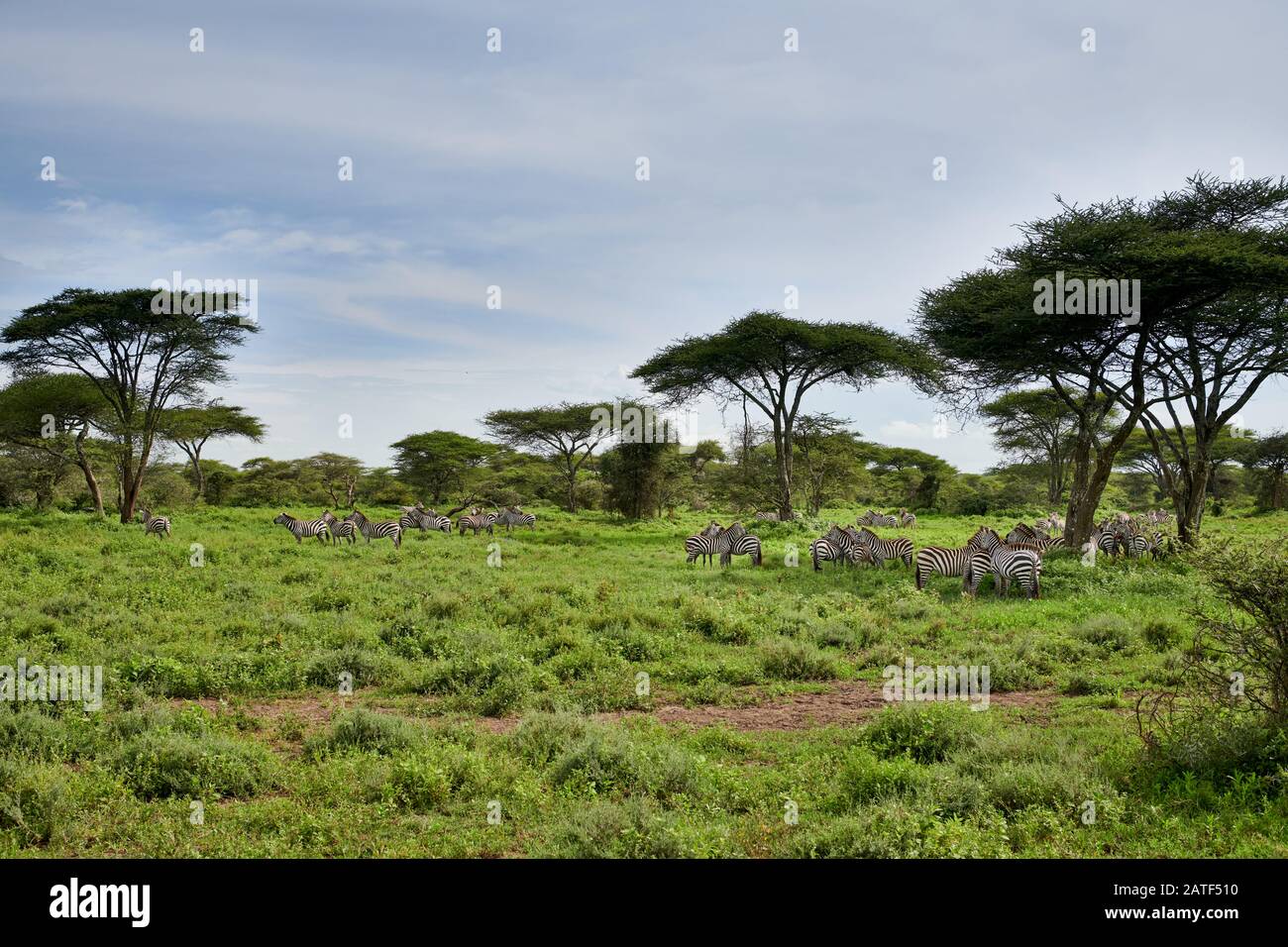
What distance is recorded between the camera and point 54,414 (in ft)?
94.9

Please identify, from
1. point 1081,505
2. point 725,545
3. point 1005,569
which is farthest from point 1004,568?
point 725,545

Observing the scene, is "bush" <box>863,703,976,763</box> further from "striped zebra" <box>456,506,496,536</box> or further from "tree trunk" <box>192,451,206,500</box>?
"tree trunk" <box>192,451,206,500</box>

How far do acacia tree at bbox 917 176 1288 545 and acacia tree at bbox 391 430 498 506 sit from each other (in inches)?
1235

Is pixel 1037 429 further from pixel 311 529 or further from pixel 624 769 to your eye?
pixel 624 769

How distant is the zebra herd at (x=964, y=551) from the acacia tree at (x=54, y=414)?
23.6 m

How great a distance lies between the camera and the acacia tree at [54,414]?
92.6ft

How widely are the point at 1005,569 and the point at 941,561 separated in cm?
150

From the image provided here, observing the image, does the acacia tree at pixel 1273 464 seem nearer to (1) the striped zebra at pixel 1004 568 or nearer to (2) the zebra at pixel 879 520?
(2) the zebra at pixel 879 520

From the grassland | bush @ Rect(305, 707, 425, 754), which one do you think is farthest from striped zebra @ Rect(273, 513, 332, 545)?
bush @ Rect(305, 707, 425, 754)

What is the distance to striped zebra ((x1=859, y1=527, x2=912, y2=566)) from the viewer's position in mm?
18672

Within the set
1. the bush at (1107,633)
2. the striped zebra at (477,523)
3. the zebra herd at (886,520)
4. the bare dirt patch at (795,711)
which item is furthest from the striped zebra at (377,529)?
the zebra herd at (886,520)
